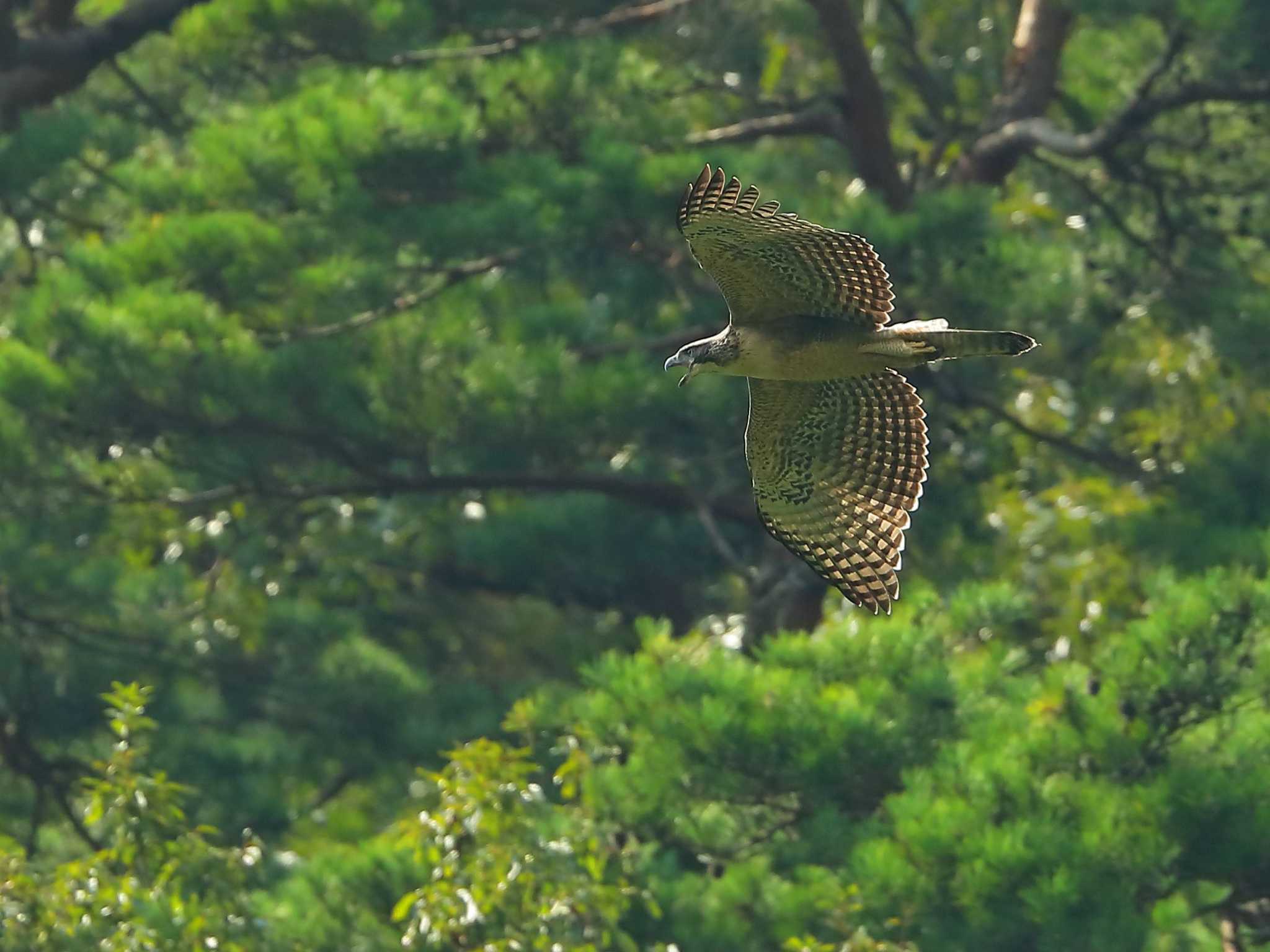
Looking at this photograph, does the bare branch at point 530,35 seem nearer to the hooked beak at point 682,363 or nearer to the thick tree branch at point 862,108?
the thick tree branch at point 862,108

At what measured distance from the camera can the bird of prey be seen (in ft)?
17.9

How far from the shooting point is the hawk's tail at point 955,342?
528cm

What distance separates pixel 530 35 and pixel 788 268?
3.95 metres

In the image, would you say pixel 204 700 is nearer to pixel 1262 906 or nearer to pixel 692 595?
pixel 692 595

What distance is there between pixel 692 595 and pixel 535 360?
8.20 ft

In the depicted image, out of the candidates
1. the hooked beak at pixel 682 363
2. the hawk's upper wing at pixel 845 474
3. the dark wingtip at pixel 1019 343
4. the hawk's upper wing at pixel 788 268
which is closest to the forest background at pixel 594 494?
the hawk's upper wing at pixel 845 474

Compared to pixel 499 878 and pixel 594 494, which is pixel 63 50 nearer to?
pixel 594 494

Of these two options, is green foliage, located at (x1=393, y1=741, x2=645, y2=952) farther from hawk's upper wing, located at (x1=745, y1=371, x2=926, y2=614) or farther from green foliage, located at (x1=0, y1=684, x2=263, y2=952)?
hawk's upper wing, located at (x1=745, y1=371, x2=926, y2=614)

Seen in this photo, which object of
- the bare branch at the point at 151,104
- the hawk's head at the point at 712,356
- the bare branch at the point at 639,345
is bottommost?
the bare branch at the point at 639,345

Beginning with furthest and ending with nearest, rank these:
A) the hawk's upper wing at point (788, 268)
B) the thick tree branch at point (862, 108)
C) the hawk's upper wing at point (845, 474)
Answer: the thick tree branch at point (862, 108), the hawk's upper wing at point (845, 474), the hawk's upper wing at point (788, 268)

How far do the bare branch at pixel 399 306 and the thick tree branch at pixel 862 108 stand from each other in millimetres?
1322

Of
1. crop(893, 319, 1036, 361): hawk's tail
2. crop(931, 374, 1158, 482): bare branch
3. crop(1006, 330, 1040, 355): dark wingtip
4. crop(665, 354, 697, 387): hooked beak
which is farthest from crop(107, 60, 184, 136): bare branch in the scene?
crop(1006, 330, 1040, 355): dark wingtip

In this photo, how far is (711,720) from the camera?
7.02 metres

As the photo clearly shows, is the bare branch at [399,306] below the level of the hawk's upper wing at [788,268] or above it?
below
